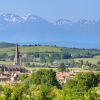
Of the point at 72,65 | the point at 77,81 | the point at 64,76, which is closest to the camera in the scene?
the point at 77,81

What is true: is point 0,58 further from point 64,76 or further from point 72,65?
point 64,76

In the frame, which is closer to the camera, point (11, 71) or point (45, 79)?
point (45, 79)

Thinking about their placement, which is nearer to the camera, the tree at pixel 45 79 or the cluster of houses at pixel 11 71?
the tree at pixel 45 79

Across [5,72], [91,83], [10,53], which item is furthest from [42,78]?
[10,53]

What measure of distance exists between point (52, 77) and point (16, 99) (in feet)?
160

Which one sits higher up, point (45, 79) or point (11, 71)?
point (45, 79)

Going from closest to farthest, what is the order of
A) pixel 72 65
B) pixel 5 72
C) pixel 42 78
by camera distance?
pixel 42 78 < pixel 5 72 < pixel 72 65

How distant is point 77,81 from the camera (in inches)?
3553

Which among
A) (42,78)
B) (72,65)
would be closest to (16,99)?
(42,78)

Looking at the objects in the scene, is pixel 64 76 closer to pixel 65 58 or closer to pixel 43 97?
pixel 43 97

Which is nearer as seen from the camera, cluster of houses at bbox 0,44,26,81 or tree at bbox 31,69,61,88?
tree at bbox 31,69,61,88

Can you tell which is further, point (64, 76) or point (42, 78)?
point (64, 76)

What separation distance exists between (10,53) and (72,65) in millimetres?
32734

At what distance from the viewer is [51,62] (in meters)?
179
